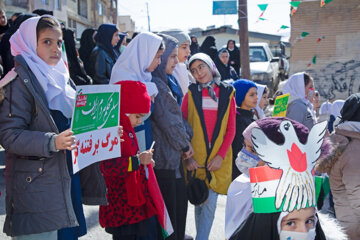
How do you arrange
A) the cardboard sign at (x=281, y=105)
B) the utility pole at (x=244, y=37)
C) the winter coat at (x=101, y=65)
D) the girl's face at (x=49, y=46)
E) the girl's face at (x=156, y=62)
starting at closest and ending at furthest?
the girl's face at (x=49, y=46) → the girl's face at (x=156, y=62) → the cardboard sign at (x=281, y=105) → the winter coat at (x=101, y=65) → the utility pole at (x=244, y=37)

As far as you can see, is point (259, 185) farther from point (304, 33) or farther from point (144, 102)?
point (304, 33)

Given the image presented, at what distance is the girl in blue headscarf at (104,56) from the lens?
248 inches

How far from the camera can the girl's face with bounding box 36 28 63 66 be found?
281 centimetres

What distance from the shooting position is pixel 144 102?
328cm

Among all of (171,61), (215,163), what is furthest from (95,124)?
(215,163)

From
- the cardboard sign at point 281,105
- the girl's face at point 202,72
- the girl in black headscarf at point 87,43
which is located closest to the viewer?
the girl's face at point 202,72

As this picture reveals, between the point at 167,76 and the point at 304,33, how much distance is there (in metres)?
9.76

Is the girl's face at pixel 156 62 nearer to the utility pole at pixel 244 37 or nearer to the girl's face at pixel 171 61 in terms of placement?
the girl's face at pixel 171 61

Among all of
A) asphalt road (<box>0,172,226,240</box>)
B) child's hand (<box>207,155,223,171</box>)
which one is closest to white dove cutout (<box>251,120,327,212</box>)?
child's hand (<box>207,155,223,171</box>)

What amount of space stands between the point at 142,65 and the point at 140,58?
0.07 m

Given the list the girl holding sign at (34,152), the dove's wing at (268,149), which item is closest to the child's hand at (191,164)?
the girl holding sign at (34,152)

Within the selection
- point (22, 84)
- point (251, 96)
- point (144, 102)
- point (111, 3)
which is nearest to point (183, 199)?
point (144, 102)

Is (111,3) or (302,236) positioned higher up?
(111,3)

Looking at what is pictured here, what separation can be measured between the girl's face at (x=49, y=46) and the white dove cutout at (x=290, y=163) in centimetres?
151
